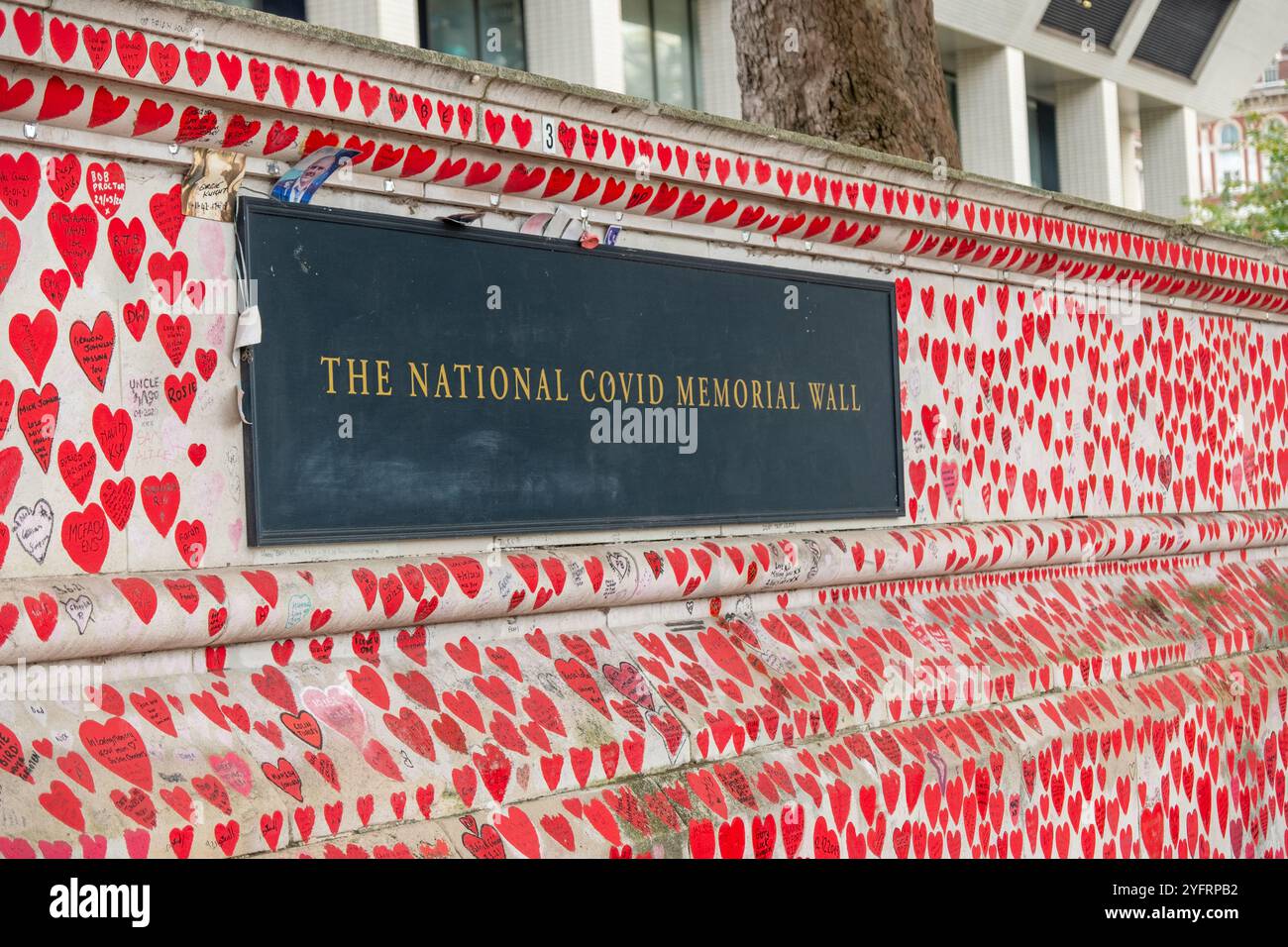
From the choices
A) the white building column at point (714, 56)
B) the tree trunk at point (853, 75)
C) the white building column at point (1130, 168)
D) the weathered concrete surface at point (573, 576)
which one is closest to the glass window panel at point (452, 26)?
the white building column at point (714, 56)

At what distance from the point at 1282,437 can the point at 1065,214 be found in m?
2.29

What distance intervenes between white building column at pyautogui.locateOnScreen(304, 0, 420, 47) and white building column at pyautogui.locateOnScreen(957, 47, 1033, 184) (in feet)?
31.8

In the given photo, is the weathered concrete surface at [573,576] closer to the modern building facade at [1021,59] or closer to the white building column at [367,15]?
the modern building facade at [1021,59]

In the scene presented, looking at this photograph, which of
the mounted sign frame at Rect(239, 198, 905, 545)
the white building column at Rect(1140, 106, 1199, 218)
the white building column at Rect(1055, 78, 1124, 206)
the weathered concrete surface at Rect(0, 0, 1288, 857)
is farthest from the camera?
the white building column at Rect(1140, 106, 1199, 218)

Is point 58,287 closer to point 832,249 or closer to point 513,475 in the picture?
point 513,475

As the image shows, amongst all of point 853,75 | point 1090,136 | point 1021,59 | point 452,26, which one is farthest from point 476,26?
point 1090,136

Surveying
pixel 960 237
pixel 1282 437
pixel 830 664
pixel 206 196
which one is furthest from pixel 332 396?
pixel 1282 437

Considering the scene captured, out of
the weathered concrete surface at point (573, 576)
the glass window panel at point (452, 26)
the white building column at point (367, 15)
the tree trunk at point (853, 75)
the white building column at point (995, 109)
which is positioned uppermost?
the white building column at point (995, 109)

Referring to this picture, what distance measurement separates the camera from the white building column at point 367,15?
47.6ft

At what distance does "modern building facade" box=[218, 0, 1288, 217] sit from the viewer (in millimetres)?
16109

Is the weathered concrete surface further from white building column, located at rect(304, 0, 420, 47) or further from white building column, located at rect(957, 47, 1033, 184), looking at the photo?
white building column, located at rect(957, 47, 1033, 184)

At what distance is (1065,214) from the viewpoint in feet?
17.2

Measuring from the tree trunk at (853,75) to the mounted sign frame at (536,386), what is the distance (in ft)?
7.01

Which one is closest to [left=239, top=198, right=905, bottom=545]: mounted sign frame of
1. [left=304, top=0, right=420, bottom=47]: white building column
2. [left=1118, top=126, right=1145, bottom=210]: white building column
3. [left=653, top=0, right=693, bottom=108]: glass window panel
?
[left=304, top=0, right=420, bottom=47]: white building column
